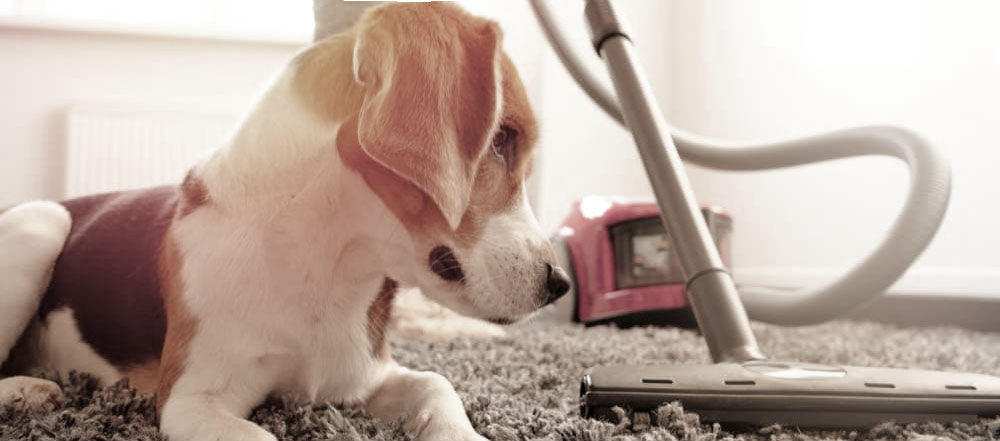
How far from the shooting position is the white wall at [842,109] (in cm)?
234

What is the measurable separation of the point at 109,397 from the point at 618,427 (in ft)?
2.02

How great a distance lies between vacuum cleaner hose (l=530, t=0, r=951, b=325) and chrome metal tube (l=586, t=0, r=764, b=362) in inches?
14.2

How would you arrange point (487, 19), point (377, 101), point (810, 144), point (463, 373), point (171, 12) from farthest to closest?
1. point (171, 12)
2. point (810, 144)
3. point (463, 373)
4. point (487, 19)
5. point (377, 101)

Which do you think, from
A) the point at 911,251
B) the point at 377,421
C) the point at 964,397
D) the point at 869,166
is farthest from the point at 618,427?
the point at 869,166

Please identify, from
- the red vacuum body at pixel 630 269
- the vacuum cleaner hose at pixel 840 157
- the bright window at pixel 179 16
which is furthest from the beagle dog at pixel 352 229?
the bright window at pixel 179 16

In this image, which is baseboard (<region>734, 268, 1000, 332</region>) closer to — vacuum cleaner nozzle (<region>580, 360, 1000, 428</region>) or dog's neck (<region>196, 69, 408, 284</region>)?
vacuum cleaner nozzle (<region>580, 360, 1000, 428</region>)

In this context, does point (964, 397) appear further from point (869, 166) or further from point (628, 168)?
point (628, 168)

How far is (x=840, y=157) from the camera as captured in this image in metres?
1.56

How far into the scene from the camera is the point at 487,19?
88 centimetres

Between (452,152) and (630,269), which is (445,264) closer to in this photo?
(452,152)

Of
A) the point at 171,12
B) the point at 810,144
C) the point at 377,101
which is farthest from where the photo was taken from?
the point at 171,12

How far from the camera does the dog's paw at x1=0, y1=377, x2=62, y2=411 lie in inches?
39.2

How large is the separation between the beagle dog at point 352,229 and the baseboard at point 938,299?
163 centimetres

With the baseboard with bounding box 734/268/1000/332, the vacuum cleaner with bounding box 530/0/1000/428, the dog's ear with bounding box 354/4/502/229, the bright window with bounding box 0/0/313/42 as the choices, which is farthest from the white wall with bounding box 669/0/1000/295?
the dog's ear with bounding box 354/4/502/229
